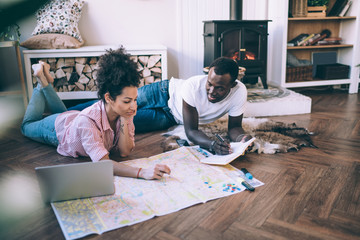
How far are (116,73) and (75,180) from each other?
0.56 metres

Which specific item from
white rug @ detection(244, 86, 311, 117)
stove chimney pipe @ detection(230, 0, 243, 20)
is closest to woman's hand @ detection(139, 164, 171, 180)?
white rug @ detection(244, 86, 311, 117)

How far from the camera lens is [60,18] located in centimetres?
326

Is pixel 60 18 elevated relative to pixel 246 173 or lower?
elevated

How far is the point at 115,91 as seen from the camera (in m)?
1.61

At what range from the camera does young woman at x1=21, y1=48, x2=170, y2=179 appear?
5.20 ft

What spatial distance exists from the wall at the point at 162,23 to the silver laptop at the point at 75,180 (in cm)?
254

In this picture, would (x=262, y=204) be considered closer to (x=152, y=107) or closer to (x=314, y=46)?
(x=152, y=107)

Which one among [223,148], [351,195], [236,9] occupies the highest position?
[236,9]

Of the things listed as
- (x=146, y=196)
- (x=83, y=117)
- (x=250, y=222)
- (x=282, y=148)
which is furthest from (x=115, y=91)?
(x=282, y=148)

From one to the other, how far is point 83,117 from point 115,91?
24cm

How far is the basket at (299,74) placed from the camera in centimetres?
369

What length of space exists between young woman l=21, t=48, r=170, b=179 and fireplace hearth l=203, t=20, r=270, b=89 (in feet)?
5.50

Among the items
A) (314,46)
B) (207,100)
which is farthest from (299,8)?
(207,100)

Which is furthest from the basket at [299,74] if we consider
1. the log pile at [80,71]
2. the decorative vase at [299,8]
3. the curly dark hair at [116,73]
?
the curly dark hair at [116,73]
